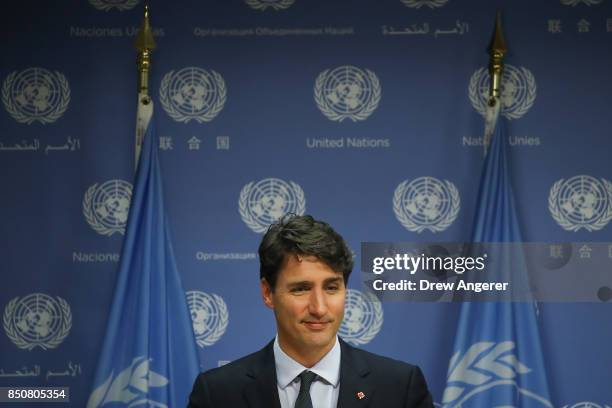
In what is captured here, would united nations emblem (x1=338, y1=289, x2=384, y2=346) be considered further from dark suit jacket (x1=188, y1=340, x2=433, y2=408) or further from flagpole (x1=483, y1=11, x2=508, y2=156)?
dark suit jacket (x1=188, y1=340, x2=433, y2=408)

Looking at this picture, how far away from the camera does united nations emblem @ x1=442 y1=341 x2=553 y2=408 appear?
13.8 feet

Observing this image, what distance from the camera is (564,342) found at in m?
4.48

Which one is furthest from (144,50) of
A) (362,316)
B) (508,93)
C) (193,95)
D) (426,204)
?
(508,93)

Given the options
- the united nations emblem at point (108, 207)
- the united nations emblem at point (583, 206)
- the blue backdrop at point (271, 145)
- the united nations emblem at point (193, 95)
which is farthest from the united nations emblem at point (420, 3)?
the united nations emblem at point (108, 207)

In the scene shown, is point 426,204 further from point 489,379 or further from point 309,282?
point 309,282

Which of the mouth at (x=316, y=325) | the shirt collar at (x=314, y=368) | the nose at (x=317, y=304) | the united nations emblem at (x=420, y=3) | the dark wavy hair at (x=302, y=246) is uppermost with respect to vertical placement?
the united nations emblem at (x=420, y=3)

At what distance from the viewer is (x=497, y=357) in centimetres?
423

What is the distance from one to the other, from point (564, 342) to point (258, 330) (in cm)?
157

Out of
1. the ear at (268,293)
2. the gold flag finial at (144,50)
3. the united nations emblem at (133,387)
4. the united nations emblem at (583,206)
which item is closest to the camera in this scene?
the ear at (268,293)

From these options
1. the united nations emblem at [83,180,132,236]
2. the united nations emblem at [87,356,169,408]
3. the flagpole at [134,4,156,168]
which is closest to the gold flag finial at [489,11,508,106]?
the flagpole at [134,4,156,168]

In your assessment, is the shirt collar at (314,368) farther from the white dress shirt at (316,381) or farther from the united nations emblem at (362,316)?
the united nations emblem at (362,316)

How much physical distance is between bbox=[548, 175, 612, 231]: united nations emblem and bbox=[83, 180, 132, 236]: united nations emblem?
7.31 feet

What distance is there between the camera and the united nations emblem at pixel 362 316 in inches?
178

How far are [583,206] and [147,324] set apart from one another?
7.54ft
